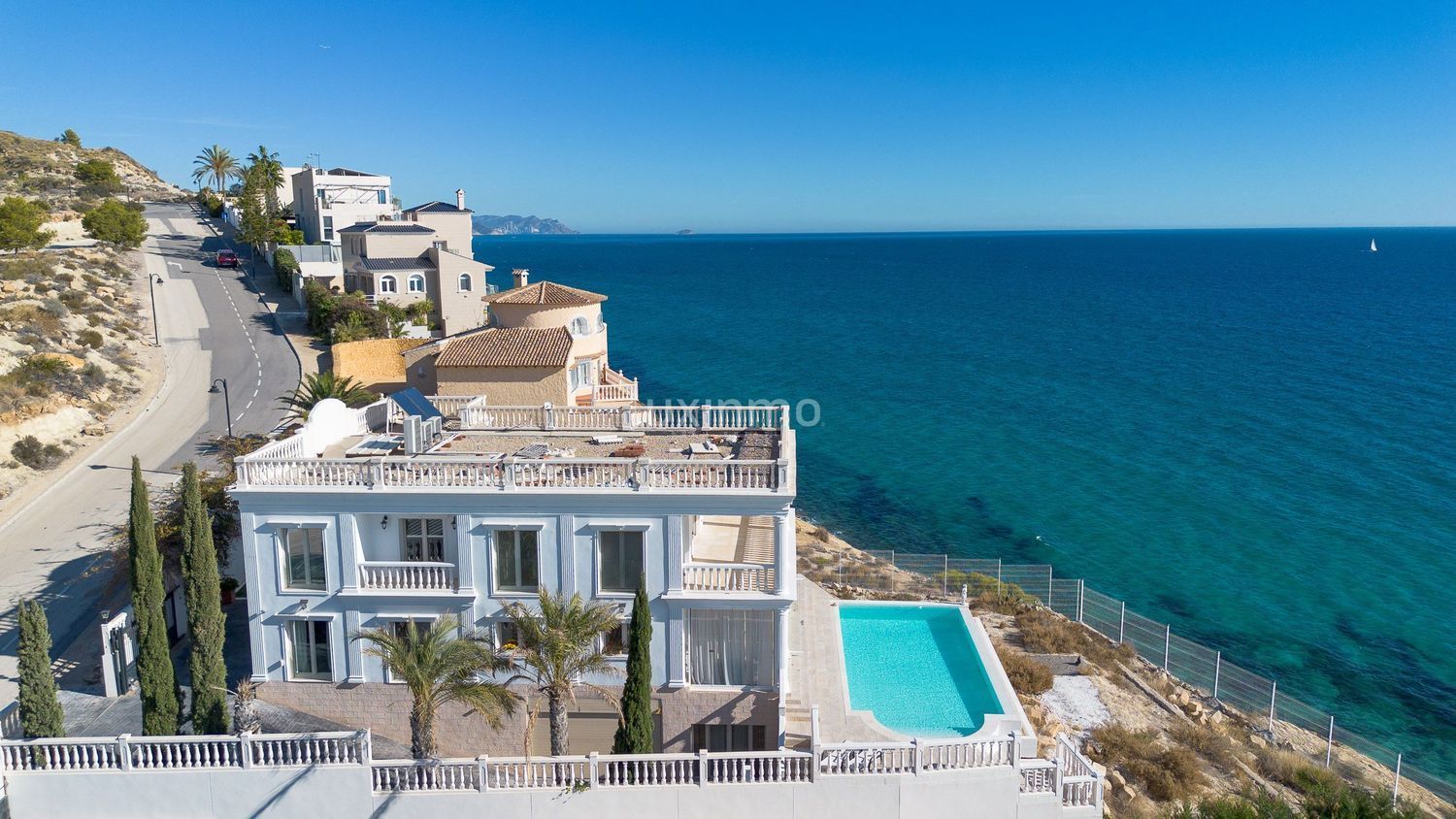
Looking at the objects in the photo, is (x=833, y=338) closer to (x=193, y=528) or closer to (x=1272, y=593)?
(x=1272, y=593)

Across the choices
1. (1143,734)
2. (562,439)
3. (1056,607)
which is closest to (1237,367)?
(1056,607)

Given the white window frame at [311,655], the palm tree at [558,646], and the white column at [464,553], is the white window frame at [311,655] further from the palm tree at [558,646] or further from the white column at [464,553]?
the palm tree at [558,646]

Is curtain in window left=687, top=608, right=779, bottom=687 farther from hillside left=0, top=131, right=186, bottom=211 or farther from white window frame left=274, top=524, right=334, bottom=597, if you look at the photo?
hillside left=0, top=131, right=186, bottom=211

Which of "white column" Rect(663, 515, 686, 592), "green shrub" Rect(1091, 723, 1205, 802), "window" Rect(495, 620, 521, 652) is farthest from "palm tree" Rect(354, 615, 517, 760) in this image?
"green shrub" Rect(1091, 723, 1205, 802)

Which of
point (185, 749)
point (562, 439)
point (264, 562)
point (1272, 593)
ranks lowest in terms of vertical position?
point (1272, 593)

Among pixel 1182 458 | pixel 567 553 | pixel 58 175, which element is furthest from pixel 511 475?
pixel 58 175

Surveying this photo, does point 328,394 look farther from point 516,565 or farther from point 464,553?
point 516,565

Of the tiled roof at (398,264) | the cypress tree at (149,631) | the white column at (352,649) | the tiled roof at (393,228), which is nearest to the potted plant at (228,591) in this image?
the cypress tree at (149,631)
